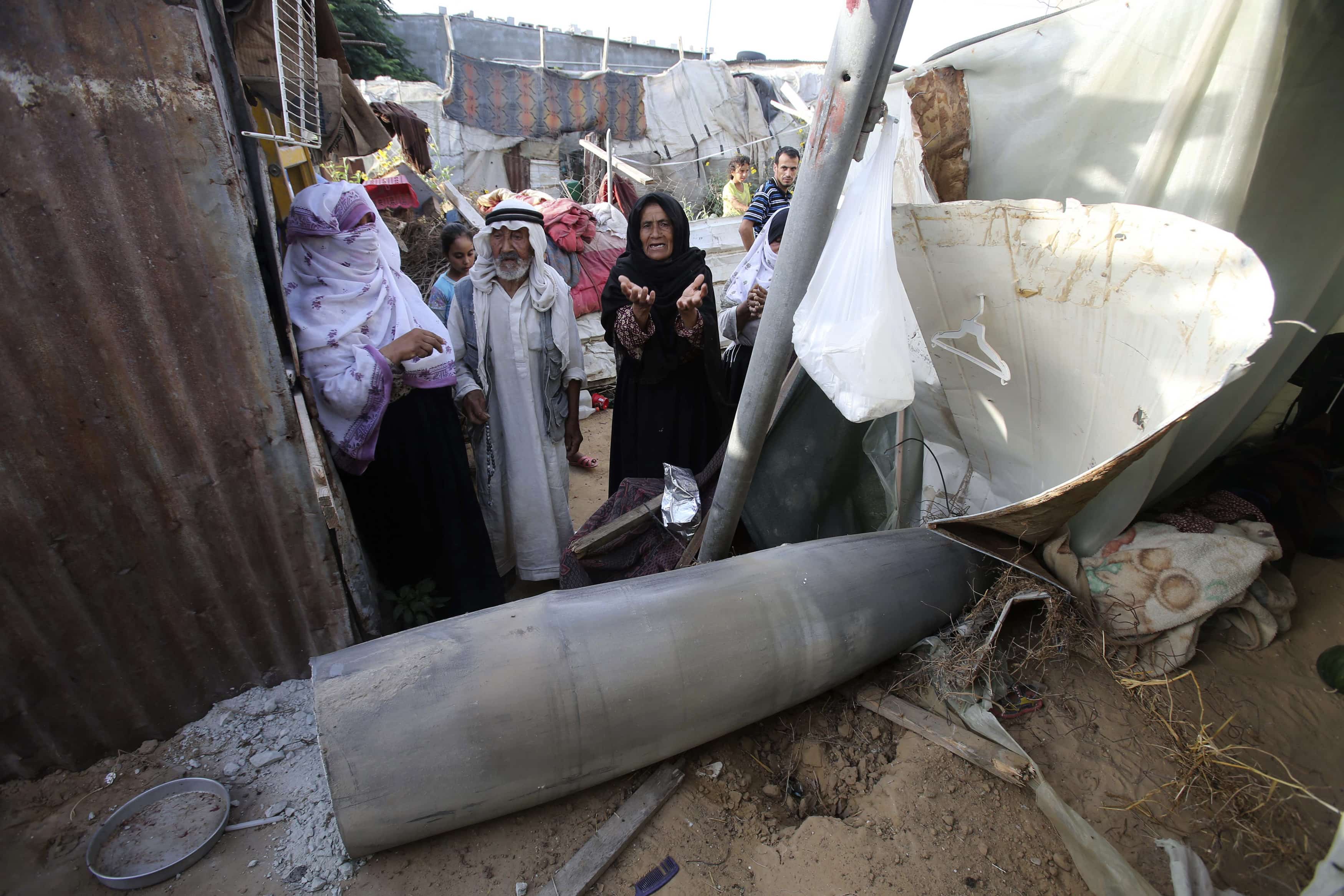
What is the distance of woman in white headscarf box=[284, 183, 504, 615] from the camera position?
79.4 inches

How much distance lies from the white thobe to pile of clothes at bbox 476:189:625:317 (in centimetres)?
353

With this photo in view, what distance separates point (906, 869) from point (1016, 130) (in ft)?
7.90

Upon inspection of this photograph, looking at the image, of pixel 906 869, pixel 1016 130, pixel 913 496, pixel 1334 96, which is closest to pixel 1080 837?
pixel 906 869

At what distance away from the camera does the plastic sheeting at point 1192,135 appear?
156cm

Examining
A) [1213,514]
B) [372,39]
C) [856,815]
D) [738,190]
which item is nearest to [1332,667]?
[1213,514]

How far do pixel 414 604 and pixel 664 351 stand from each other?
5.15 feet

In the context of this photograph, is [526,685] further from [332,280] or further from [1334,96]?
[1334,96]

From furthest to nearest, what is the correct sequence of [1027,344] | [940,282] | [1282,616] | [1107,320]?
[1282,616], [940,282], [1027,344], [1107,320]

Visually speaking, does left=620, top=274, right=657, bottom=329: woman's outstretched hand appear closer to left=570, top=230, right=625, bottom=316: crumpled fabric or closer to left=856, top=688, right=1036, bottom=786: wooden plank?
left=856, top=688, right=1036, bottom=786: wooden plank

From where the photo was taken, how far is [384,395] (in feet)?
6.74

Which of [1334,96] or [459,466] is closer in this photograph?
Answer: [1334,96]

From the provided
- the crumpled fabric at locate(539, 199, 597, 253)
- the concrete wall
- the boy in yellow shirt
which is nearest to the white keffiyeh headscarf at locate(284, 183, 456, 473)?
the crumpled fabric at locate(539, 199, 597, 253)

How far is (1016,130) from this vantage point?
2.14m

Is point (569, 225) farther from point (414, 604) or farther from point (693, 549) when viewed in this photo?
point (693, 549)
